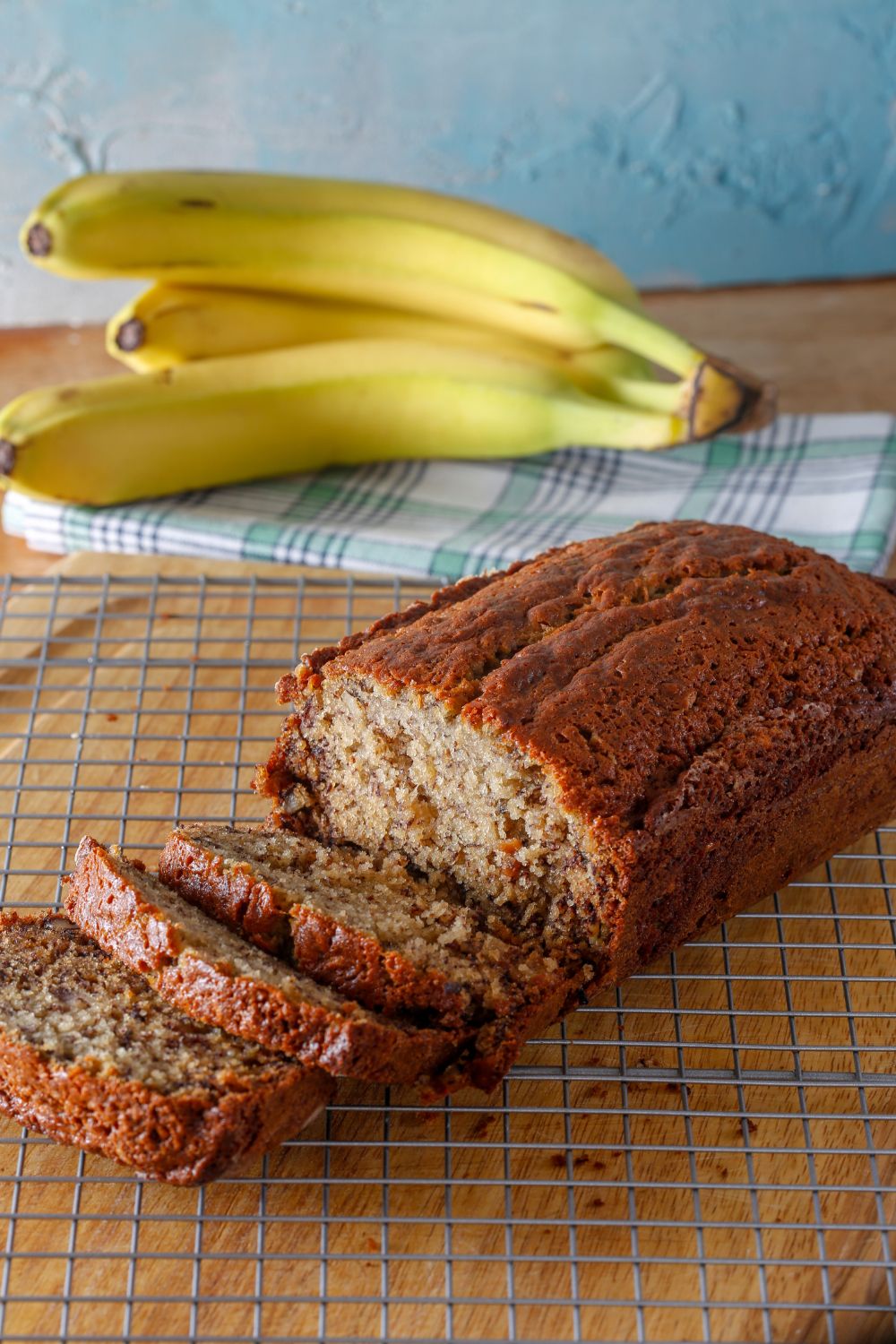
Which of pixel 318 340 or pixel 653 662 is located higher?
pixel 653 662

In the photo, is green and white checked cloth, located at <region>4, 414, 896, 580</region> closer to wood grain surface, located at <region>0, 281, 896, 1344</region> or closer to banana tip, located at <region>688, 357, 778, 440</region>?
banana tip, located at <region>688, 357, 778, 440</region>

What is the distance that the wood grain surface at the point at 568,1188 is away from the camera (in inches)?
89.0

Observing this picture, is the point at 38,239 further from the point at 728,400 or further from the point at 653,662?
the point at 653,662

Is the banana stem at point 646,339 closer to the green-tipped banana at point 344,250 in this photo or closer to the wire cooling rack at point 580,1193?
the green-tipped banana at point 344,250

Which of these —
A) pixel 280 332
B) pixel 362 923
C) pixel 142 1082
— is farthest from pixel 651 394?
pixel 142 1082

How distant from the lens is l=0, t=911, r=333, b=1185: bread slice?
2.27 metres

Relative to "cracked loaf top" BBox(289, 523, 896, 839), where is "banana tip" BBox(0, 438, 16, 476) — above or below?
below

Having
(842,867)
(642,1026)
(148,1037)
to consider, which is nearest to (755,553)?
(842,867)

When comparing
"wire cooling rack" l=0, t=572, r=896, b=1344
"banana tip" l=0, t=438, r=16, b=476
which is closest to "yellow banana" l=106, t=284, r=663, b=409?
"banana tip" l=0, t=438, r=16, b=476

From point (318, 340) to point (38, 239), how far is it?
102 centimetres

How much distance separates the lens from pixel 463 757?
2.78m

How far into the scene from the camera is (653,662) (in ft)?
9.37

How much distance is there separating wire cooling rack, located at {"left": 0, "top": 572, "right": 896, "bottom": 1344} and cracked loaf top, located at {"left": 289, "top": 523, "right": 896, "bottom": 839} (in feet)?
1.26

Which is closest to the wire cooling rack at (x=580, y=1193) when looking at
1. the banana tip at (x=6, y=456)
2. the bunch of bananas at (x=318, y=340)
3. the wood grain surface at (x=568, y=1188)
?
the wood grain surface at (x=568, y=1188)
